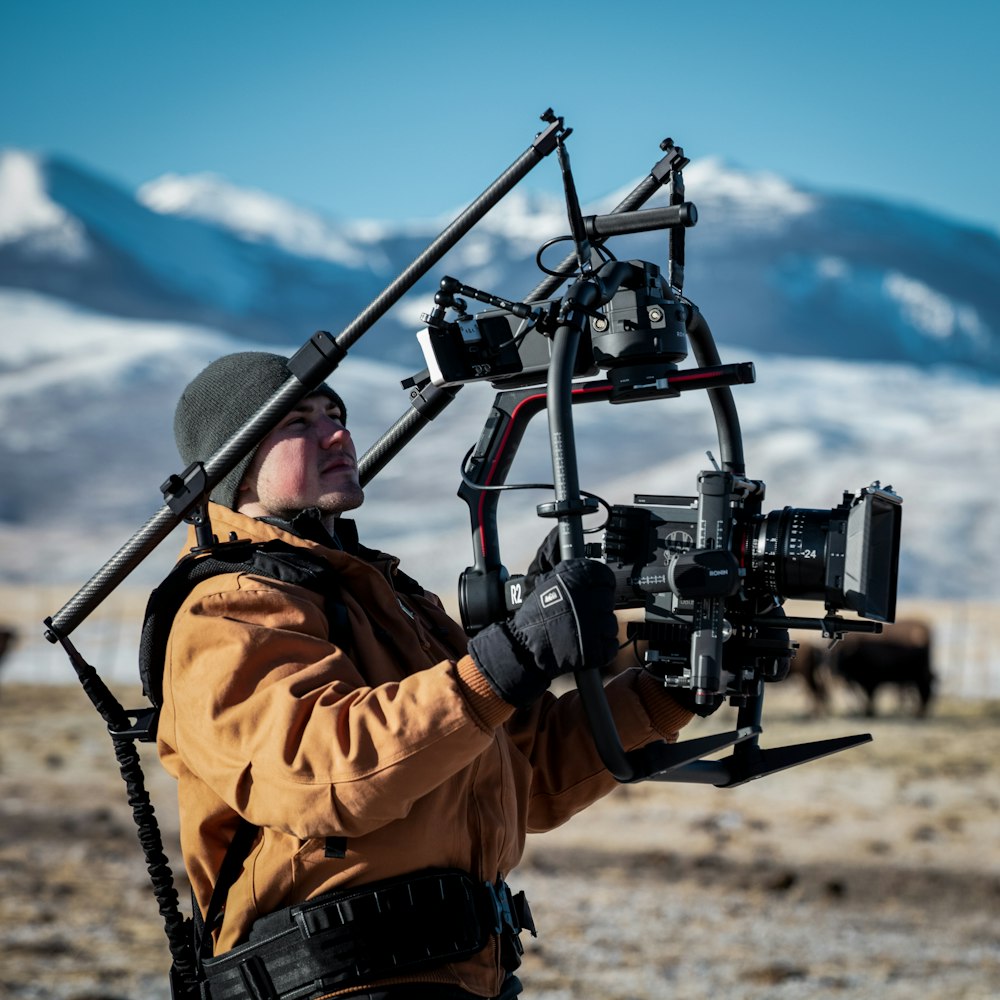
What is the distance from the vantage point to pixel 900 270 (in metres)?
158

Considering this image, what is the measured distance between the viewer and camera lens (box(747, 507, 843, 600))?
2760mm

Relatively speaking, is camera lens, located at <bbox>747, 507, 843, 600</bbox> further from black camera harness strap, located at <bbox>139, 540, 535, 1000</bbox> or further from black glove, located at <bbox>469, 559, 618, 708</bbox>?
black camera harness strap, located at <bbox>139, 540, 535, 1000</bbox>

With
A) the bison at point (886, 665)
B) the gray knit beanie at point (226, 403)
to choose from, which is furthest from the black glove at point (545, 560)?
the bison at point (886, 665)

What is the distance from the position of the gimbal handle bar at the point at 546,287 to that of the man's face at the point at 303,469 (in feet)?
0.78

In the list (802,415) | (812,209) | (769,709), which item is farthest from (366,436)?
(812,209)

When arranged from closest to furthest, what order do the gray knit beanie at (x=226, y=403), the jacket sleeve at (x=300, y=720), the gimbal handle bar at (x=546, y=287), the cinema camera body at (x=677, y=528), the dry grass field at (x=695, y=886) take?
the jacket sleeve at (x=300, y=720), the cinema camera body at (x=677, y=528), the gimbal handle bar at (x=546, y=287), the gray knit beanie at (x=226, y=403), the dry grass field at (x=695, y=886)

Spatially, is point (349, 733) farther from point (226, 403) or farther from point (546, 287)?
point (546, 287)

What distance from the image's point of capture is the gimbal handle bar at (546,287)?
111 inches

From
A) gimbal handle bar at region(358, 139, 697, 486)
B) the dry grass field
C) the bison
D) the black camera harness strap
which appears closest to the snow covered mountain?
the bison

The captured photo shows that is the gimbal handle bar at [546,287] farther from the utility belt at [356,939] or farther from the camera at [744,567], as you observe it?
the utility belt at [356,939]

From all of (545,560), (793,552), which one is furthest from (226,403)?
(793,552)

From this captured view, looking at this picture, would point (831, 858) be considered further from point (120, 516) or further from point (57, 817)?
point (120, 516)

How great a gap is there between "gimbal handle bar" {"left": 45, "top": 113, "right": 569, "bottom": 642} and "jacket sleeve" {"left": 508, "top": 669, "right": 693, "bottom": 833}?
832 mm

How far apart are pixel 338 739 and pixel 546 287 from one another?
48.9 inches
